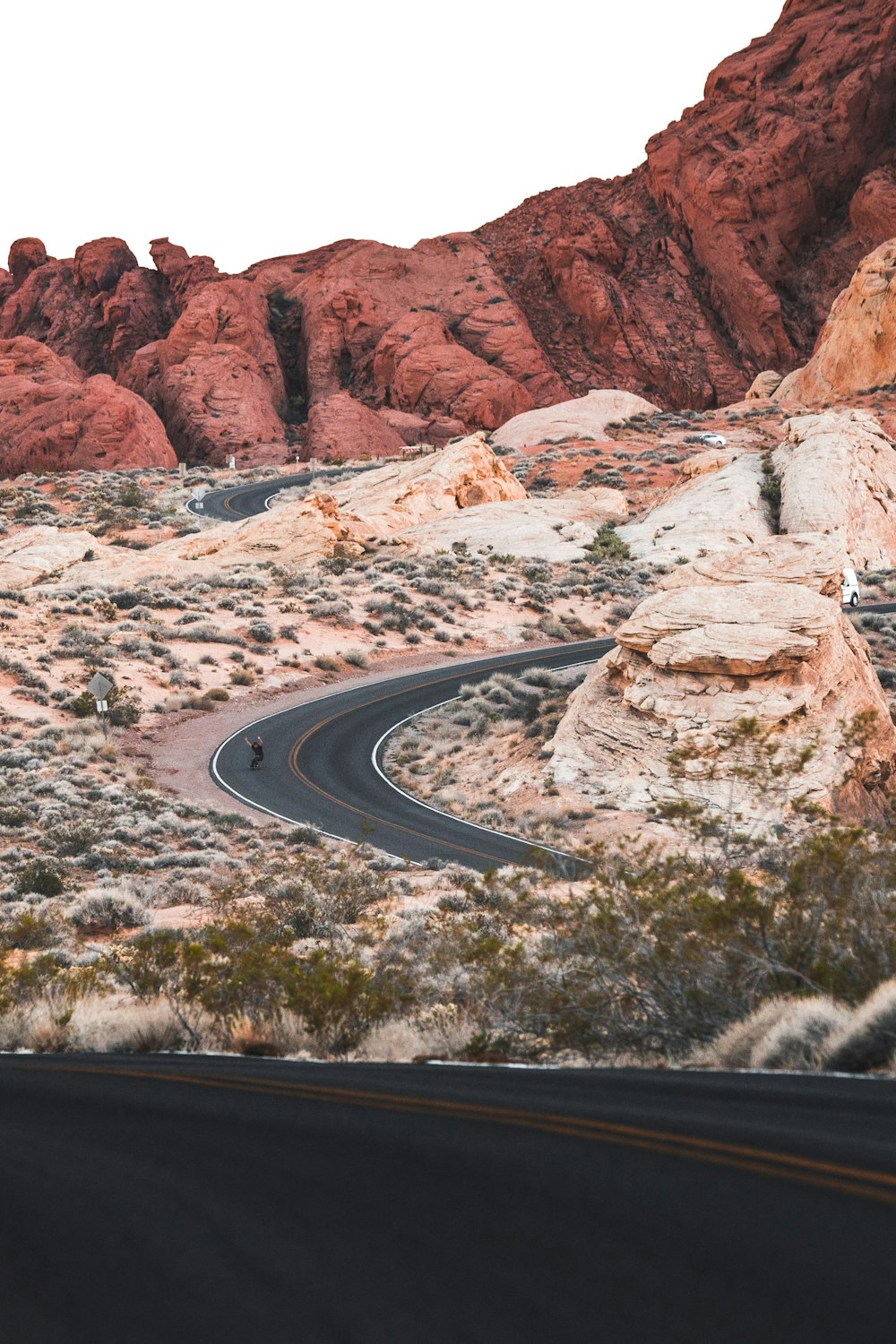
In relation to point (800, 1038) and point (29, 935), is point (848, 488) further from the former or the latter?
point (800, 1038)

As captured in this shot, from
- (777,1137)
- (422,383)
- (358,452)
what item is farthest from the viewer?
(422,383)

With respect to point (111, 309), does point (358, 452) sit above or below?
below

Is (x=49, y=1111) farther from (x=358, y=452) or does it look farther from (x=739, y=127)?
(x=739, y=127)

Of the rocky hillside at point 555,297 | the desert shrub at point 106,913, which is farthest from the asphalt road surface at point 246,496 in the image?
the desert shrub at point 106,913

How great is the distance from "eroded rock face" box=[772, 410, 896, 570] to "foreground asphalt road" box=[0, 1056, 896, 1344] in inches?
1901

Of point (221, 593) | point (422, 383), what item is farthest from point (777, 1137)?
point (422, 383)

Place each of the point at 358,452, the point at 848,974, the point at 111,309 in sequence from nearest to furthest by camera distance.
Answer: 1. the point at 848,974
2. the point at 358,452
3. the point at 111,309

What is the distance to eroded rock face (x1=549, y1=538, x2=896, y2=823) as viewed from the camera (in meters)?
23.6

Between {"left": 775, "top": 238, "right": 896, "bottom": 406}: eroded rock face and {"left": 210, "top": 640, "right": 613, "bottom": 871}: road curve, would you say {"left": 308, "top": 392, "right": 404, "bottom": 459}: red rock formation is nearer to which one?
{"left": 775, "top": 238, "right": 896, "bottom": 406}: eroded rock face

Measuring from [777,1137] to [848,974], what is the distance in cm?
425

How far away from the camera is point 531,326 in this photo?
116 meters

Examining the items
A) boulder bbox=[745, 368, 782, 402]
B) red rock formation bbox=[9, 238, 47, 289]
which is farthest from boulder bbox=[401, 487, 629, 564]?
red rock formation bbox=[9, 238, 47, 289]

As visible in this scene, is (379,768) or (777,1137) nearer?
(777,1137)

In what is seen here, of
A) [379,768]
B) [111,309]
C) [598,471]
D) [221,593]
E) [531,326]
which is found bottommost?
[379,768]
